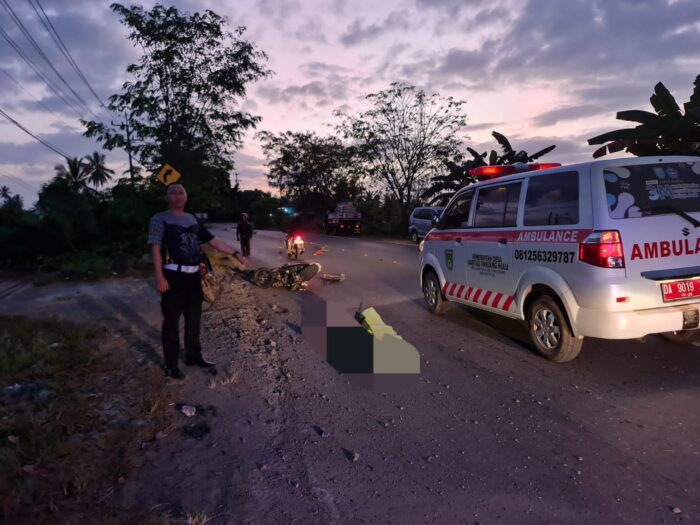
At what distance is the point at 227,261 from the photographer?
1642 centimetres

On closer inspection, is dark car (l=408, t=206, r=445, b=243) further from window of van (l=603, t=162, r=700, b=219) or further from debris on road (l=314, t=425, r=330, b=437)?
debris on road (l=314, t=425, r=330, b=437)

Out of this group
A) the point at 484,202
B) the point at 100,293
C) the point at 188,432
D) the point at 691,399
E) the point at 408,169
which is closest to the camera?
the point at 188,432

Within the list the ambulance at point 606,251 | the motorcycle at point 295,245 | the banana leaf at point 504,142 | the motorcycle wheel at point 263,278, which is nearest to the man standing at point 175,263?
the ambulance at point 606,251

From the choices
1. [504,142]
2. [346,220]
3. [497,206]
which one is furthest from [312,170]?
[497,206]

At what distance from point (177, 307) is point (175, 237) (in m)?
0.67

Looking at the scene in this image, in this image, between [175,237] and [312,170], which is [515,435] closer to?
[175,237]

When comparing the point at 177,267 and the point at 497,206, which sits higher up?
the point at 497,206

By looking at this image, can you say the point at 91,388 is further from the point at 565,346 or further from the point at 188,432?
the point at 565,346

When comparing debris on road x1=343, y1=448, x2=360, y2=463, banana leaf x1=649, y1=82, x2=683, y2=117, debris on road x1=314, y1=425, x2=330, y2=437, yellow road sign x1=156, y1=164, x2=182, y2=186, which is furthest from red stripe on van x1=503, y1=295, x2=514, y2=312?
banana leaf x1=649, y1=82, x2=683, y2=117

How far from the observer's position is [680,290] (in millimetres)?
4676

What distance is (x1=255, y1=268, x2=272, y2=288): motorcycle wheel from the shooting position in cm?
1091

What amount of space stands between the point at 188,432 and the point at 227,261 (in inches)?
511

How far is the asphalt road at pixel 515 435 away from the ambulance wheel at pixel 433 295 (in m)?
1.40

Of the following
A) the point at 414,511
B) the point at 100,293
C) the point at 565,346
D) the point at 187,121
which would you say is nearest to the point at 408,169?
the point at 187,121
